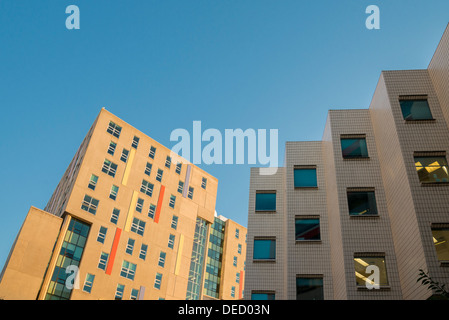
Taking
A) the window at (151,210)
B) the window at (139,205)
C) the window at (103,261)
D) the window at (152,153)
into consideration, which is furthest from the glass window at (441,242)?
the window at (152,153)

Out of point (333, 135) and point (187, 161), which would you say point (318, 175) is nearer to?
point (333, 135)

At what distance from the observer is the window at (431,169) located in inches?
817

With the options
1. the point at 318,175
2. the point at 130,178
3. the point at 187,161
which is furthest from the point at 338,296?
the point at 187,161

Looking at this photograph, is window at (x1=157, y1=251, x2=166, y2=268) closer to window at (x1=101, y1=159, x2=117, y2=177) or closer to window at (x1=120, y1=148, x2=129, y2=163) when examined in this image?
window at (x1=101, y1=159, x2=117, y2=177)

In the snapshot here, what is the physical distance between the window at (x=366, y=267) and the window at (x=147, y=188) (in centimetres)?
4420

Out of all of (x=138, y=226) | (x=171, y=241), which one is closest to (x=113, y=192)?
(x=138, y=226)

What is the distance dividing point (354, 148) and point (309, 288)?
935 centimetres

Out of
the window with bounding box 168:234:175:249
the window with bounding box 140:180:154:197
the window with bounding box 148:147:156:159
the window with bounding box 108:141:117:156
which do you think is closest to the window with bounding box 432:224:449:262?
the window with bounding box 140:180:154:197

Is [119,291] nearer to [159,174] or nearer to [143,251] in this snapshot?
[143,251]

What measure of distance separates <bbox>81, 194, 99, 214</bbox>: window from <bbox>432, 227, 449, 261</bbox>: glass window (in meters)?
44.5

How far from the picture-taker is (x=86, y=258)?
50531 millimetres

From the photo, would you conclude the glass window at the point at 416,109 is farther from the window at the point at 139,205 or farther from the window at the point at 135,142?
the window at the point at 135,142

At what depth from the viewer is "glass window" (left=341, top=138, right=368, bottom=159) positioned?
2531 cm
